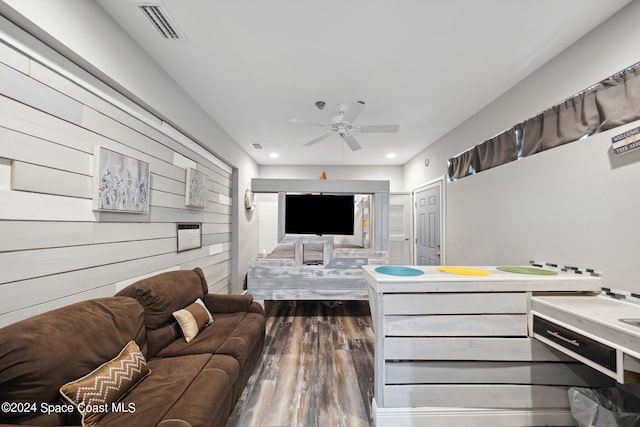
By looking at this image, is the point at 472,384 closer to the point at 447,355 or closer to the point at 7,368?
the point at 447,355

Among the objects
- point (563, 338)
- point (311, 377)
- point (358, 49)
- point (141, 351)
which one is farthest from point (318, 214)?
point (563, 338)

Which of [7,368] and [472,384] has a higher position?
[7,368]

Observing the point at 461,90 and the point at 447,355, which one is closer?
the point at 447,355

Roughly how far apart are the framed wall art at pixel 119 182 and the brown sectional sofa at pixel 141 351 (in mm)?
612

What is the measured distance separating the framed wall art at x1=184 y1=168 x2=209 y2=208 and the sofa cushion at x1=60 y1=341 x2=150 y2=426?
168 cm

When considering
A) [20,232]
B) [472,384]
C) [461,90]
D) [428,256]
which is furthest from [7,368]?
[428,256]

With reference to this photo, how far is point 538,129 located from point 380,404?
8.68ft

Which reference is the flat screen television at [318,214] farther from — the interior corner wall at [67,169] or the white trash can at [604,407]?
the white trash can at [604,407]

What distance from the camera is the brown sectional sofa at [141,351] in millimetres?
1060

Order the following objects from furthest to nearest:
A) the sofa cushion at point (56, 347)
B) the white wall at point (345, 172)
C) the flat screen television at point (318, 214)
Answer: the white wall at point (345, 172) → the flat screen television at point (318, 214) → the sofa cushion at point (56, 347)

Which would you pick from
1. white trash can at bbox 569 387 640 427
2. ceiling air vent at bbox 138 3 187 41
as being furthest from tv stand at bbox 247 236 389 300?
ceiling air vent at bbox 138 3 187 41

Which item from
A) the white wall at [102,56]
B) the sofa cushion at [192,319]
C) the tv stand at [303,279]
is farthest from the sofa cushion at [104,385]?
the tv stand at [303,279]

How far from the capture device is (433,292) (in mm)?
1744

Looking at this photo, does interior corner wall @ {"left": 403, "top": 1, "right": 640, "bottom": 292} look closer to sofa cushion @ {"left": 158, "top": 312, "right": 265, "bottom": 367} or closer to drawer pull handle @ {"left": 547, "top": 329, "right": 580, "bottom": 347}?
drawer pull handle @ {"left": 547, "top": 329, "right": 580, "bottom": 347}
